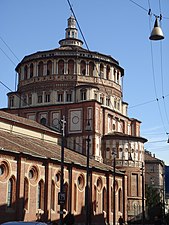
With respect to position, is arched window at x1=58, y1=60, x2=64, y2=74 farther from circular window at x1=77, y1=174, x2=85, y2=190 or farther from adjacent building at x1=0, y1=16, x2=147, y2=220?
circular window at x1=77, y1=174, x2=85, y2=190

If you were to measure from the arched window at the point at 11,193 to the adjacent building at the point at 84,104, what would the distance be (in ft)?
72.8

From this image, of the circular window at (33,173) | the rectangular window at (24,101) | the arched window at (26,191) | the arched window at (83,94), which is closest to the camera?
the arched window at (26,191)

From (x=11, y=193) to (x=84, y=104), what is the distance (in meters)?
26.7

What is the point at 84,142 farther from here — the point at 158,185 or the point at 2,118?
the point at 158,185

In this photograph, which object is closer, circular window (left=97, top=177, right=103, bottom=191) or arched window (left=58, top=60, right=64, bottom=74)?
circular window (left=97, top=177, right=103, bottom=191)

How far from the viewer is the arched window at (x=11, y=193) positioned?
3497cm

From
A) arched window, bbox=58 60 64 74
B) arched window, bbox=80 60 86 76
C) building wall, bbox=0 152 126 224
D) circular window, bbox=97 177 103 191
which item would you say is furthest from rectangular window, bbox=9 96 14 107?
building wall, bbox=0 152 126 224

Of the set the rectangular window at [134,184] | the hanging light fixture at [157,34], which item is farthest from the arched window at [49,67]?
the hanging light fixture at [157,34]

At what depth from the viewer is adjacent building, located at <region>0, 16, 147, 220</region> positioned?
59.8 m

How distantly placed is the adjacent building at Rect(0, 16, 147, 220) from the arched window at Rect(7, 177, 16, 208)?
2220 centimetres

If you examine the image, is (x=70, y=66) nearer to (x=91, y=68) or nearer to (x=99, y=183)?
(x=91, y=68)

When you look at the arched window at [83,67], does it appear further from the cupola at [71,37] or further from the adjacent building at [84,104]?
the cupola at [71,37]

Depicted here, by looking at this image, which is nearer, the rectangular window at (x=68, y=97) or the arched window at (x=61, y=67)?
the rectangular window at (x=68, y=97)

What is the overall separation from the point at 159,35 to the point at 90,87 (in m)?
47.4
